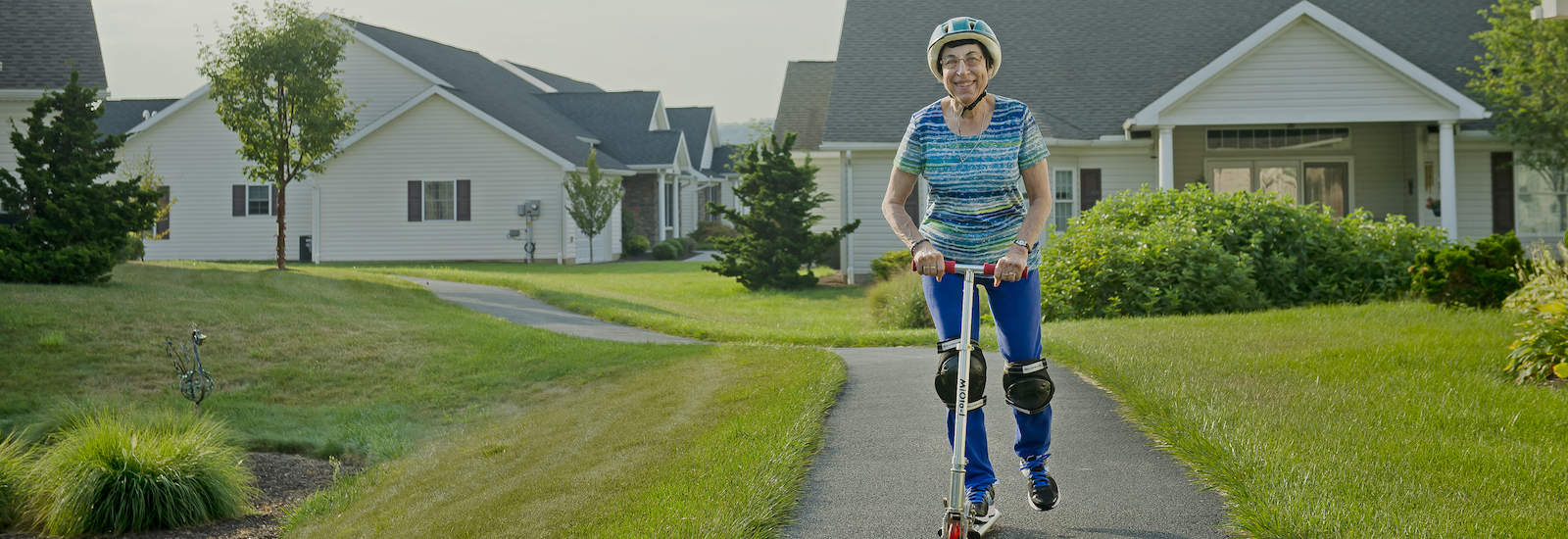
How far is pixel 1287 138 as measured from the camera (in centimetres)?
2322

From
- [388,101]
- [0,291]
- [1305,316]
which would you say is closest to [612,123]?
[388,101]

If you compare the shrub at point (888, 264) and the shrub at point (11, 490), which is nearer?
the shrub at point (11, 490)

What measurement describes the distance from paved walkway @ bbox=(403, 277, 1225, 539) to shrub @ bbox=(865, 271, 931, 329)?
24.1ft

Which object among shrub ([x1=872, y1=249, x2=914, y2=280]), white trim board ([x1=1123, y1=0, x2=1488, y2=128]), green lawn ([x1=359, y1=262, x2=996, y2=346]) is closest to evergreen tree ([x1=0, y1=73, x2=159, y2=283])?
green lawn ([x1=359, y1=262, x2=996, y2=346])

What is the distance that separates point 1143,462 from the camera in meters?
6.41

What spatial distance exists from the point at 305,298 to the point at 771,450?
486 inches

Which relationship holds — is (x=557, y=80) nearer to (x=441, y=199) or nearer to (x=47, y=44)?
(x=441, y=199)

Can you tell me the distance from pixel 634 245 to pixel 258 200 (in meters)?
10.2

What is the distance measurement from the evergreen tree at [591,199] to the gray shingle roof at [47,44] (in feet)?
38.1

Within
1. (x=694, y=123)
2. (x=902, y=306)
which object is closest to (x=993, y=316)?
(x=902, y=306)

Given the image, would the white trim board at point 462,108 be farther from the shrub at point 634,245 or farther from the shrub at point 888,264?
the shrub at point 888,264

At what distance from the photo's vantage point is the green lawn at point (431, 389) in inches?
276

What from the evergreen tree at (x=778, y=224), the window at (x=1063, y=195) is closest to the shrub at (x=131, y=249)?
the evergreen tree at (x=778, y=224)

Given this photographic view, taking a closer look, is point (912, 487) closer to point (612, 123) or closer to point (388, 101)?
point (388, 101)
